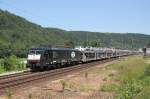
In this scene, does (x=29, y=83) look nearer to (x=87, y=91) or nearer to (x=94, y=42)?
(x=87, y=91)

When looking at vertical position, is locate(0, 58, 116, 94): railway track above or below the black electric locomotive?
below

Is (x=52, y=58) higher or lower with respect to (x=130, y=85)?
higher

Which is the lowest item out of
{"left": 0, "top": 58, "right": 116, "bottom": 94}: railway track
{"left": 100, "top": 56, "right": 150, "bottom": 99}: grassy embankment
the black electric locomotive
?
{"left": 0, "top": 58, "right": 116, "bottom": 94}: railway track

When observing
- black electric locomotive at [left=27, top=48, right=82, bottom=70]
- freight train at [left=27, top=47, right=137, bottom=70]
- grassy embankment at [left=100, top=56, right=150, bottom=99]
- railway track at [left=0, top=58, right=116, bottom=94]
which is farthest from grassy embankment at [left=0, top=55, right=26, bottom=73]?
grassy embankment at [left=100, top=56, right=150, bottom=99]

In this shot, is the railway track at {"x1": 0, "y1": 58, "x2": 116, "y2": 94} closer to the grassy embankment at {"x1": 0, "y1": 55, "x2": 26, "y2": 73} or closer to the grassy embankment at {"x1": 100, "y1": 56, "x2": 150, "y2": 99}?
the grassy embankment at {"x1": 100, "y1": 56, "x2": 150, "y2": 99}

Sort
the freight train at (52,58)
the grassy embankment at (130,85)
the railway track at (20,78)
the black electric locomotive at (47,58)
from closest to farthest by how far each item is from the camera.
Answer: the grassy embankment at (130,85) → the railway track at (20,78) → the black electric locomotive at (47,58) → the freight train at (52,58)

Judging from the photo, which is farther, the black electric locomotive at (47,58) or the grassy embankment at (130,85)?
the black electric locomotive at (47,58)

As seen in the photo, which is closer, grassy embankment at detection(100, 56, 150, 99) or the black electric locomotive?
grassy embankment at detection(100, 56, 150, 99)

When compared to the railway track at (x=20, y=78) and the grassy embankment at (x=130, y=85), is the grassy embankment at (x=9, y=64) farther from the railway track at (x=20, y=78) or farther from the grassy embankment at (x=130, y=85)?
the grassy embankment at (x=130, y=85)

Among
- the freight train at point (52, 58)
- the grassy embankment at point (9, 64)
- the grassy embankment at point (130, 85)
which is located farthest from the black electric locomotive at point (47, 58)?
the grassy embankment at point (130, 85)

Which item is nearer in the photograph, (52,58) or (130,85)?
(130,85)

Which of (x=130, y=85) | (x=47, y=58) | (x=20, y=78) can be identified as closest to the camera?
(x=130, y=85)

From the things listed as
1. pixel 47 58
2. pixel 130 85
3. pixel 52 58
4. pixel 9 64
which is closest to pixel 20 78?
pixel 47 58

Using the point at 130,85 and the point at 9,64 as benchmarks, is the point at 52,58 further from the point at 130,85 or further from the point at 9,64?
the point at 130,85
